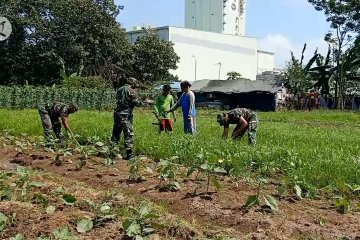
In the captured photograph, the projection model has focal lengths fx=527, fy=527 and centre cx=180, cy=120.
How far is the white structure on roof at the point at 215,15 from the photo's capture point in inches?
2431

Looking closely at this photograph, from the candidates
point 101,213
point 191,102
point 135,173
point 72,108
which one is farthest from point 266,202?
point 191,102

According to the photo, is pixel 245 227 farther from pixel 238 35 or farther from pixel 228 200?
pixel 238 35

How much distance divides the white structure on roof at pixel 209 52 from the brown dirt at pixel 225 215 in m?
45.6

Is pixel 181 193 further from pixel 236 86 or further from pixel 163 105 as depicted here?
pixel 236 86

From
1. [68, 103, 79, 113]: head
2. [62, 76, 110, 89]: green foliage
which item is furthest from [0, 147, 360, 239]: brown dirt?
[62, 76, 110, 89]: green foliage

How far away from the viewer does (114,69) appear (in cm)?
3912

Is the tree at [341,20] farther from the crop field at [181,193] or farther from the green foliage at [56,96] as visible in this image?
the crop field at [181,193]

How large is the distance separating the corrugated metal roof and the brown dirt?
31.2 m

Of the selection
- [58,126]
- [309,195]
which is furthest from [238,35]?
[309,195]

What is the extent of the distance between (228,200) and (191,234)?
1.29 meters

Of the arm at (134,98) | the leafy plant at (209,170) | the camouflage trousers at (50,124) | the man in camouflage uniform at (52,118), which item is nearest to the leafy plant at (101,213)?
the leafy plant at (209,170)

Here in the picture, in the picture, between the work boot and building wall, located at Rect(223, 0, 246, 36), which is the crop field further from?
building wall, located at Rect(223, 0, 246, 36)

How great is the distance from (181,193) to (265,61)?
6643 cm

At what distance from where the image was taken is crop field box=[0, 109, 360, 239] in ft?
14.9
